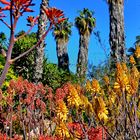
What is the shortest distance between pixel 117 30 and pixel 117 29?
80 mm

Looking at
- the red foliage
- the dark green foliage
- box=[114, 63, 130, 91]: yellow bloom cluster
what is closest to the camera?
the red foliage

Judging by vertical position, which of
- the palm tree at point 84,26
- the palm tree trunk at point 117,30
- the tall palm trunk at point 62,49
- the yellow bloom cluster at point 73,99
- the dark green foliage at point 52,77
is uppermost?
the palm tree at point 84,26

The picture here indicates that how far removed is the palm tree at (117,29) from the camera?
17.9 meters

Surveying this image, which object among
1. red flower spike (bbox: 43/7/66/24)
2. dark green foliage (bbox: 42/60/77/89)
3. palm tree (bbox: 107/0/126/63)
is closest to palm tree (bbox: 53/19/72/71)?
palm tree (bbox: 107/0/126/63)

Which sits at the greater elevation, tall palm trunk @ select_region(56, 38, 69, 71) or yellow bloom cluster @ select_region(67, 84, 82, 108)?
tall palm trunk @ select_region(56, 38, 69, 71)

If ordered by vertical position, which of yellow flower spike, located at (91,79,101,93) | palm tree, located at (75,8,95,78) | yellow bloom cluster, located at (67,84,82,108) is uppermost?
palm tree, located at (75,8,95,78)

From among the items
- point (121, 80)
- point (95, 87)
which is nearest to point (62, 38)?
point (95, 87)

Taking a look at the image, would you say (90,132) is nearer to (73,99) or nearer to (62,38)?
(73,99)

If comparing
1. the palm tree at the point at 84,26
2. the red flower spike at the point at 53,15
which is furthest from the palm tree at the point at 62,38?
the red flower spike at the point at 53,15

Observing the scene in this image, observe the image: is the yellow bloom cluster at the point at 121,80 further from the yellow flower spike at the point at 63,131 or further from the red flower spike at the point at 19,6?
the red flower spike at the point at 19,6

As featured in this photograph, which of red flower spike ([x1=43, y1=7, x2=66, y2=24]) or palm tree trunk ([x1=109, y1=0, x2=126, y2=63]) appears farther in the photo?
palm tree trunk ([x1=109, y1=0, x2=126, y2=63])

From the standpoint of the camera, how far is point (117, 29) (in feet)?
63.8

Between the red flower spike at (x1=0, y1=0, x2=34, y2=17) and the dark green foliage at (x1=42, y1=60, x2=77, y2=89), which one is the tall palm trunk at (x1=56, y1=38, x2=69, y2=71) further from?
the red flower spike at (x1=0, y1=0, x2=34, y2=17)

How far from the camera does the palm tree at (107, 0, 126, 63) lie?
17.9m
